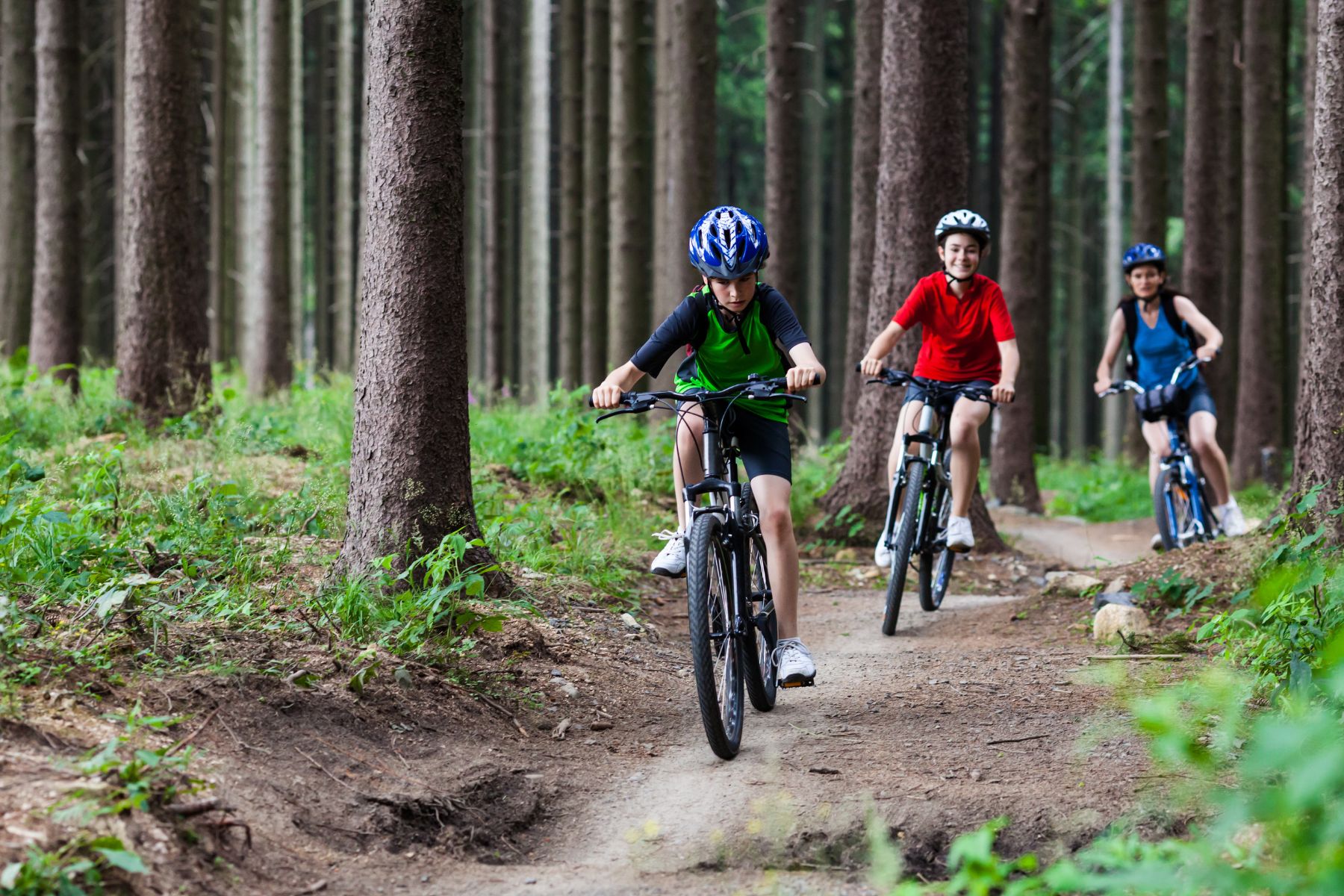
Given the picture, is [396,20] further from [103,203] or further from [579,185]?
[103,203]

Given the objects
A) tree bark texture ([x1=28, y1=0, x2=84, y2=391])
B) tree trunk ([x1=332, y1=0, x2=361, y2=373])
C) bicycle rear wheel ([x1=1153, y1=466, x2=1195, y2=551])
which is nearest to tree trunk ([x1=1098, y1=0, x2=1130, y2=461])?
tree trunk ([x1=332, y1=0, x2=361, y2=373])

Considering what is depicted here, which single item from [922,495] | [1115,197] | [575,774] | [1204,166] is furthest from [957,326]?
[1115,197]

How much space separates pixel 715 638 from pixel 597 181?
15.5m

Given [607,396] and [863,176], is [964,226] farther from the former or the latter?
[863,176]

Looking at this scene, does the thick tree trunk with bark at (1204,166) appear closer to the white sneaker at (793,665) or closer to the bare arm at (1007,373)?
the bare arm at (1007,373)

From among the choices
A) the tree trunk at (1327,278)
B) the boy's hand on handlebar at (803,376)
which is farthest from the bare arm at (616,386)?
the tree trunk at (1327,278)

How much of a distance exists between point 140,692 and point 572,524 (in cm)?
416

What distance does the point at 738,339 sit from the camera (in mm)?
5238

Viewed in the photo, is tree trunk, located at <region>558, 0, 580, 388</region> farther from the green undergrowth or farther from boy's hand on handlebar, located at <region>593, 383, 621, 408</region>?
boy's hand on handlebar, located at <region>593, 383, 621, 408</region>

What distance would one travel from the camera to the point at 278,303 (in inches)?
641

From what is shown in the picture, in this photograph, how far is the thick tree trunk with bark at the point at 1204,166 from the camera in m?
16.0

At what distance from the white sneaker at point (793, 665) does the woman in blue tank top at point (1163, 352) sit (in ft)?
15.0

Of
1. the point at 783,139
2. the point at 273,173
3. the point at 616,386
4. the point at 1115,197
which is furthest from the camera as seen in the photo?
the point at 1115,197

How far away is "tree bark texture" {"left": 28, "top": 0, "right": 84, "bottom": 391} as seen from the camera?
12.4 metres
